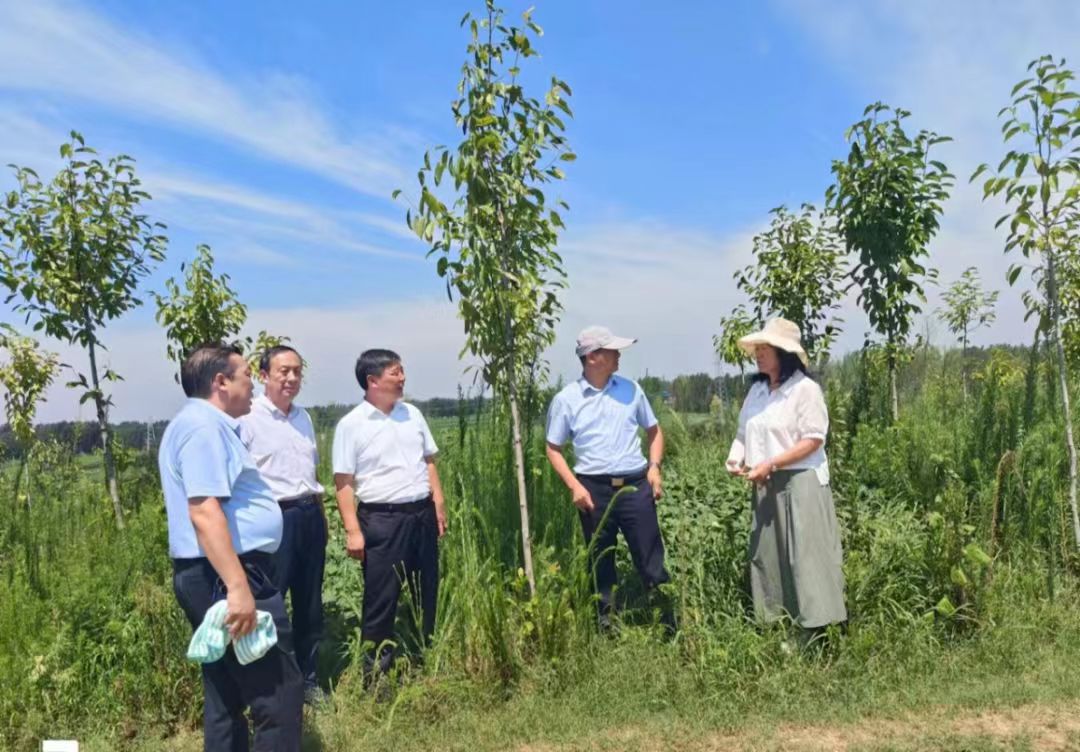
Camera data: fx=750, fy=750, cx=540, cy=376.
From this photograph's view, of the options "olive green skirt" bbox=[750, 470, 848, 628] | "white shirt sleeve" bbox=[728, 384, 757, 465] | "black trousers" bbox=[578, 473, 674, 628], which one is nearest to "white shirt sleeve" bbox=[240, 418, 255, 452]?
"black trousers" bbox=[578, 473, 674, 628]

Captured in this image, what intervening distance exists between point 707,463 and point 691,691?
11.7 ft

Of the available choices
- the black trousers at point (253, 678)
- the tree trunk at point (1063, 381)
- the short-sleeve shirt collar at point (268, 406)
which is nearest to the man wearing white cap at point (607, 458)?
the short-sleeve shirt collar at point (268, 406)

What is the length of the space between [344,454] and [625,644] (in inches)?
75.6

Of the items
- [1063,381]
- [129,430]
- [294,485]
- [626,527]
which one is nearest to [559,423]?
[626,527]

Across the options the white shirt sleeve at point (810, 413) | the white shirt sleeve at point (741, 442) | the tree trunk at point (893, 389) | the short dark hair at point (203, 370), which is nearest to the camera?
the short dark hair at point (203, 370)

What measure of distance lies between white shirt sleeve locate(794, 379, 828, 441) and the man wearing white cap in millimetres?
957

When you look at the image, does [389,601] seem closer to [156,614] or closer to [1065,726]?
[156,614]

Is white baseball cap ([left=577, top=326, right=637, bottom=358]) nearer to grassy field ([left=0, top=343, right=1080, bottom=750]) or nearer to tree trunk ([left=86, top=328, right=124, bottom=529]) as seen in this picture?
grassy field ([left=0, top=343, right=1080, bottom=750])

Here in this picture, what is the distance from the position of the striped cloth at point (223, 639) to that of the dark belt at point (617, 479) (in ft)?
7.32

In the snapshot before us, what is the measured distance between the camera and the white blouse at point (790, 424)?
A: 3965 mm

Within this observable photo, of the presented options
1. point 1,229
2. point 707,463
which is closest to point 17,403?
point 1,229

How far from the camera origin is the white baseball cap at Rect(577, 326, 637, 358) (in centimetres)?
447

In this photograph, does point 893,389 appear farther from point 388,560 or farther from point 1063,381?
point 388,560

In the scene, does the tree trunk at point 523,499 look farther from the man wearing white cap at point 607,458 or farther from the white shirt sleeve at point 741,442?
the white shirt sleeve at point 741,442
